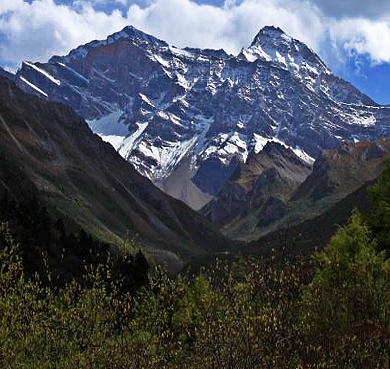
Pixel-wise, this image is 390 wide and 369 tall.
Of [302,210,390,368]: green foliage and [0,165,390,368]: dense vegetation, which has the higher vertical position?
[302,210,390,368]: green foliage

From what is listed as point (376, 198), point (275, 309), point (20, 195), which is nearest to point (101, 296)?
point (275, 309)

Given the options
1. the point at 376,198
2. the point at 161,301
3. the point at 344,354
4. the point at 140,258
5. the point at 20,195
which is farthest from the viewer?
the point at 20,195

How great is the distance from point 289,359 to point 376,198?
27.1 meters

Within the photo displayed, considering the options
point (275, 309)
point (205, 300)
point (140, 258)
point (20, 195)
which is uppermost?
point (275, 309)

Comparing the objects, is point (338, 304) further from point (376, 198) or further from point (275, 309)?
point (376, 198)

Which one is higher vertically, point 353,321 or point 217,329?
point 353,321

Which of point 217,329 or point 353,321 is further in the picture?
point 353,321

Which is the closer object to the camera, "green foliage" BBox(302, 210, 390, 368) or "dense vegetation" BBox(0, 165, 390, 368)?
"dense vegetation" BBox(0, 165, 390, 368)

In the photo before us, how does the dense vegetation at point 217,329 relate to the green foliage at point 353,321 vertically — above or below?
below

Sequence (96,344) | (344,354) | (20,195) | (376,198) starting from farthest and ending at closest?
1. (20,195)
2. (376,198)
3. (96,344)
4. (344,354)

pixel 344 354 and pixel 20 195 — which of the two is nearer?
pixel 344 354

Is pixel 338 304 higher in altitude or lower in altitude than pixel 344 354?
higher

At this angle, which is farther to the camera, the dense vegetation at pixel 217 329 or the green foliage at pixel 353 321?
the green foliage at pixel 353 321

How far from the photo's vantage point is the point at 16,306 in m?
15.5
